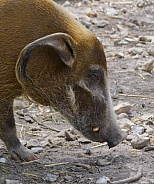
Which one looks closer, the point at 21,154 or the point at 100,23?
the point at 21,154

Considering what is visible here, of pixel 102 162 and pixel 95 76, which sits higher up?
pixel 95 76

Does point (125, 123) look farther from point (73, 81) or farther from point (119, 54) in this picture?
point (119, 54)

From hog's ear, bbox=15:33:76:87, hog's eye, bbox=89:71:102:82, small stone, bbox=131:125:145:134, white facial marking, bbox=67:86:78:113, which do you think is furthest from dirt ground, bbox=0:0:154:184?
hog's ear, bbox=15:33:76:87

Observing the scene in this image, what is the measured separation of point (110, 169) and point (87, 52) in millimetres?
798

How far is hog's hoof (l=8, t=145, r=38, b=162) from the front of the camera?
4730mm

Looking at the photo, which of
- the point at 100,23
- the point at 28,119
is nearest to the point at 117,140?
the point at 28,119

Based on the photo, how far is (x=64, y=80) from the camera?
14.4 ft

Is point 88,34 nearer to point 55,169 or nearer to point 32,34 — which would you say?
point 32,34

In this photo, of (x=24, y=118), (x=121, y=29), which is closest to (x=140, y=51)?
(x=121, y=29)

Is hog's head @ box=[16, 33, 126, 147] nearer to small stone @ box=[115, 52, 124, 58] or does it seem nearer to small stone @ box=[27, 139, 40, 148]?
small stone @ box=[27, 139, 40, 148]

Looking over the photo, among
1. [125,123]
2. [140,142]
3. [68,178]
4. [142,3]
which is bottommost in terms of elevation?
[142,3]

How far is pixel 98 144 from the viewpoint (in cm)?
508

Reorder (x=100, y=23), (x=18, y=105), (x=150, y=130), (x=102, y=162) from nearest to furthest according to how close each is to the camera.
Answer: (x=102, y=162) → (x=150, y=130) → (x=18, y=105) → (x=100, y=23)

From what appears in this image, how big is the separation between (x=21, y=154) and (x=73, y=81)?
0.72 metres
